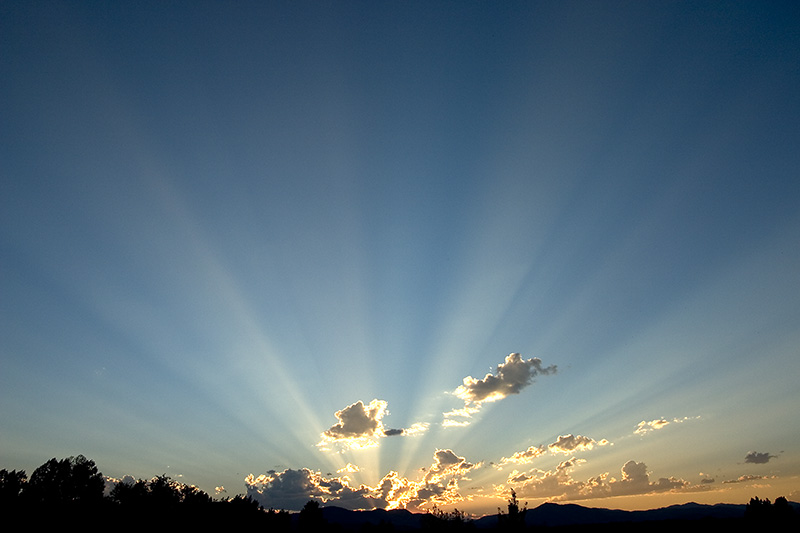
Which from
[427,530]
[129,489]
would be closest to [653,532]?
[427,530]

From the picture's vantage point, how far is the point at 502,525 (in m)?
53.1

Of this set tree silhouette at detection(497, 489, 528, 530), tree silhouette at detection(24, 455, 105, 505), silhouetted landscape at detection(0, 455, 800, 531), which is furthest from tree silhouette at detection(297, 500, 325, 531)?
tree silhouette at detection(497, 489, 528, 530)

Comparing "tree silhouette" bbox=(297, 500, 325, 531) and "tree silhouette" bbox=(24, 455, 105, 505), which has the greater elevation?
"tree silhouette" bbox=(24, 455, 105, 505)

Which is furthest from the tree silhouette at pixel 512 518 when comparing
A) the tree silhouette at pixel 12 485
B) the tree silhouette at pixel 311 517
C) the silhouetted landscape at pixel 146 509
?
the tree silhouette at pixel 12 485

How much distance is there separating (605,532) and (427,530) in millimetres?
73419

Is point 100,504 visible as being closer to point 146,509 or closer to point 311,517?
point 146,509

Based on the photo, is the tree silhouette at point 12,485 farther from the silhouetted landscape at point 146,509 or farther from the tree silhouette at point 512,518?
the tree silhouette at point 512,518

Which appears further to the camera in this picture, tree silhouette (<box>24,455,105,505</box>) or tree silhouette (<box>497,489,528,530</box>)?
tree silhouette (<box>24,455,105,505</box>)

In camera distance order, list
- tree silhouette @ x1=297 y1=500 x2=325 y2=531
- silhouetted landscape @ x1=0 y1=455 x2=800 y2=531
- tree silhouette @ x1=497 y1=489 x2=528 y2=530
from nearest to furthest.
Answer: tree silhouette @ x1=497 y1=489 x2=528 y2=530
silhouetted landscape @ x1=0 y1=455 x2=800 y2=531
tree silhouette @ x1=297 y1=500 x2=325 y2=531

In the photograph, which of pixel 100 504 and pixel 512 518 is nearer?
pixel 512 518

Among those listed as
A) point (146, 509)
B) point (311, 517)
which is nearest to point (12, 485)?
point (146, 509)

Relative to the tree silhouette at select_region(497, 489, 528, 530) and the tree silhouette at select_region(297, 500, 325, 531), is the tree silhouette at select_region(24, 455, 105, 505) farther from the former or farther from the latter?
the tree silhouette at select_region(497, 489, 528, 530)

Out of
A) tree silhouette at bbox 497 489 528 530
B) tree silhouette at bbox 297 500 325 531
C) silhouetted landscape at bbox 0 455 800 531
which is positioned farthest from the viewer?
tree silhouette at bbox 297 500 325 531

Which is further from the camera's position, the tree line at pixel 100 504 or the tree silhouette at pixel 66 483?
the tree silhouette at pixel 66 483
